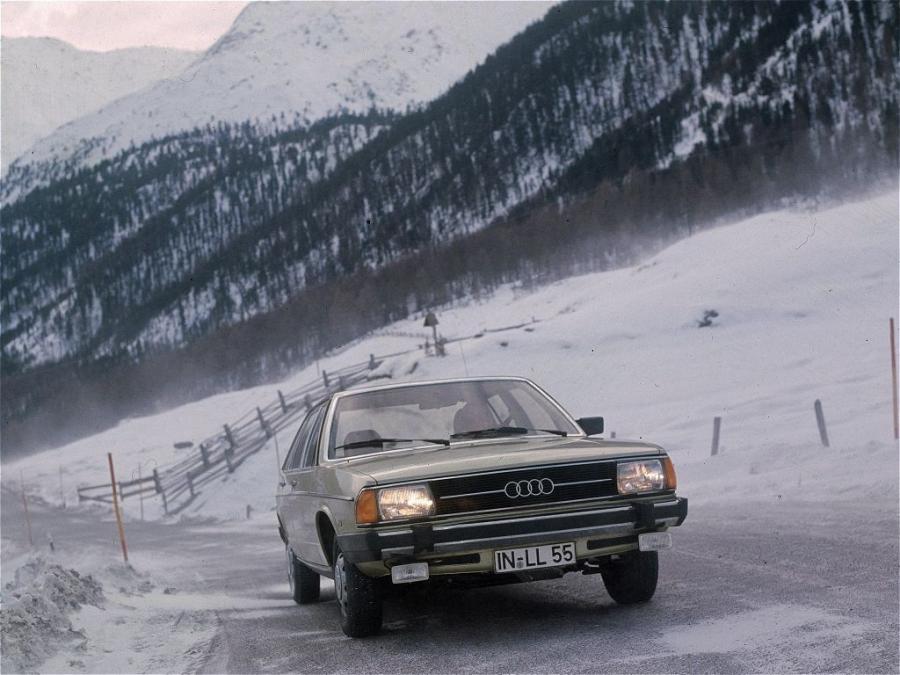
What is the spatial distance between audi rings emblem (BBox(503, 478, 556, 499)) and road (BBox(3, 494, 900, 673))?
2.41ft

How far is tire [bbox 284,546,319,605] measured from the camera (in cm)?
778

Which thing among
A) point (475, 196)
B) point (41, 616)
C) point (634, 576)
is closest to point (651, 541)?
point (634, 576)

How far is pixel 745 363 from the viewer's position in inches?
1238

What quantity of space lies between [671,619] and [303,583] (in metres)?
3.16

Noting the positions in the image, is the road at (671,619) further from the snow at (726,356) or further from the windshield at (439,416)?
the snow at (726,356)

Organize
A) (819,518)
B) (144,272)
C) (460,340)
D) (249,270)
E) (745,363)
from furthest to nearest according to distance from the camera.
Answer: (144,272)
(249,270)
(460,340)
(745,363)
(819,518)

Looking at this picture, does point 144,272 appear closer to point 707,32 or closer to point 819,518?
point 707,32

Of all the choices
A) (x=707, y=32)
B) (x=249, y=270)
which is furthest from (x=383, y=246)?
(x=707, y=32)

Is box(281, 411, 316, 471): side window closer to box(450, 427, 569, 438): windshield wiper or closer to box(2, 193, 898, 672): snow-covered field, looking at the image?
box(2, 193, 898, 672): snow-covered field

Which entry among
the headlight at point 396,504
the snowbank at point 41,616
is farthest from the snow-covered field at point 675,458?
the headlight at point 396,504

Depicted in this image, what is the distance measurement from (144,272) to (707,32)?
8387 centimetres

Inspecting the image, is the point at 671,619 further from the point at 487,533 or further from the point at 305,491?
the point at 305,491

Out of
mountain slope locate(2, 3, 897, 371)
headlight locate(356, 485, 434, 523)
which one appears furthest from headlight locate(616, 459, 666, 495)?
mountain slope locate(2, 3, 897, 371)

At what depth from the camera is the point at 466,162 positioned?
11831 centimetres
